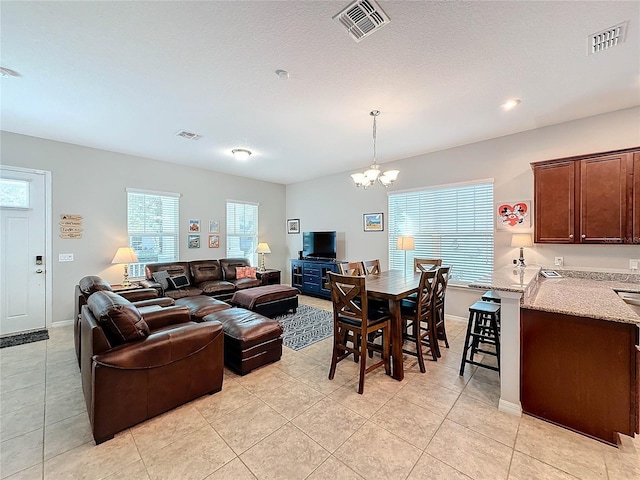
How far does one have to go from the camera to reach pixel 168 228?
5637mm

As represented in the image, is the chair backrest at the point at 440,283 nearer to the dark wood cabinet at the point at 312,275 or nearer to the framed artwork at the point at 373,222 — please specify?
the framed artwork at the point at 373,222

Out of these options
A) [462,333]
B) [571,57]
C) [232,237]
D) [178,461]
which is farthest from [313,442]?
[232,237]

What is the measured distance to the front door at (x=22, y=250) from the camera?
13.0 feet

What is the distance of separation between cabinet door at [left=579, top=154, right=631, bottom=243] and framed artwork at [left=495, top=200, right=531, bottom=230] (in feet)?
2.28

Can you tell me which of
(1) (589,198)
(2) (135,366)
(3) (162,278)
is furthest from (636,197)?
(3) (162,278)

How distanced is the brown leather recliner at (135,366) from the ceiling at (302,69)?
2.10 metres

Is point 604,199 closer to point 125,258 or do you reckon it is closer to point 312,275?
point 312,275

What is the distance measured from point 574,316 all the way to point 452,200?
3049 millimetres

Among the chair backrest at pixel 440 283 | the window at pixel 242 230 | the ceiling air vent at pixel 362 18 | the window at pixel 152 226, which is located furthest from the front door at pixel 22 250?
the chair backrest at pixel 440 283

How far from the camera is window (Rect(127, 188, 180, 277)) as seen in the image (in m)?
5.20

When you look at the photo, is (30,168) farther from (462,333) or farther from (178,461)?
(462,333)

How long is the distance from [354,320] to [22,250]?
5.16 m

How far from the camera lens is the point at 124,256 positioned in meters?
4.61

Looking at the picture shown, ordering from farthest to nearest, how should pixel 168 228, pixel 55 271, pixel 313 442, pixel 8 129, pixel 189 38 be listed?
1. pixel 168 228
2. pixel 55 271
3. pixel 8 129
4. pixel 189 38
5. pixel 313 442
